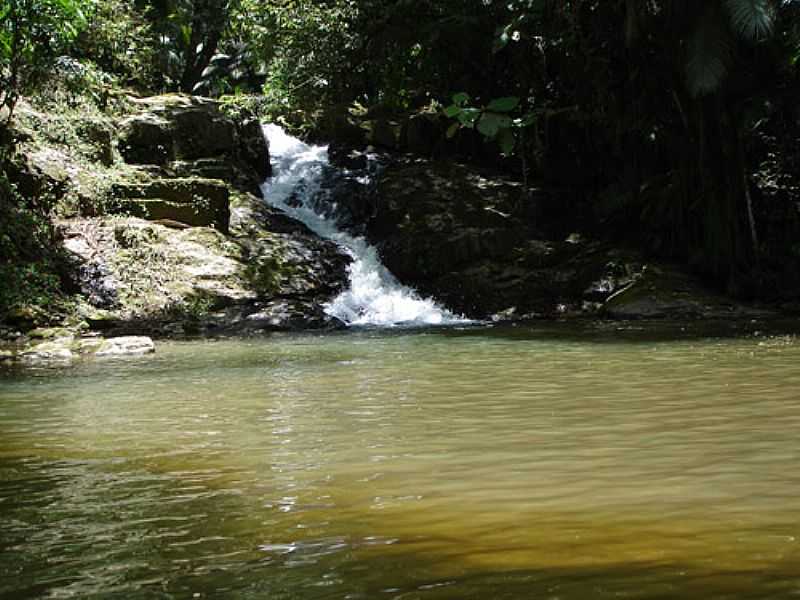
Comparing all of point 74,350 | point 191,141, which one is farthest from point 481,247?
point 74,350

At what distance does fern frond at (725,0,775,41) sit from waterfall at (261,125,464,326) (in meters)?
7.68

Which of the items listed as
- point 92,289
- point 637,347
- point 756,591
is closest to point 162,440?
point 756,591

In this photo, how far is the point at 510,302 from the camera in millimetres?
19531

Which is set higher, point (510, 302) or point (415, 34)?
point (415, 34)

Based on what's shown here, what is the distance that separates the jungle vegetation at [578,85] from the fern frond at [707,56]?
34mm

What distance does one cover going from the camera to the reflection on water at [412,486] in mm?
2891

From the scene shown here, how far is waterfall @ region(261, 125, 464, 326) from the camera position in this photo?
19.1 metres

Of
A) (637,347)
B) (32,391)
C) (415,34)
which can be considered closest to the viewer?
(32,391)

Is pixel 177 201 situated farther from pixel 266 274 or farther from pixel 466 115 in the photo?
pixel 466 115

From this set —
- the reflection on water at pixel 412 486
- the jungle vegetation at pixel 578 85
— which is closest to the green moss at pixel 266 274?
the jungle vegetation at pixel 578 85

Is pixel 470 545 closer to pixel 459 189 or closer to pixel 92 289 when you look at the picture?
pixel 92 289

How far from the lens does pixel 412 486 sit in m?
4.27

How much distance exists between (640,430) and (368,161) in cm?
2053

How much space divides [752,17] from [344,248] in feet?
34.6
